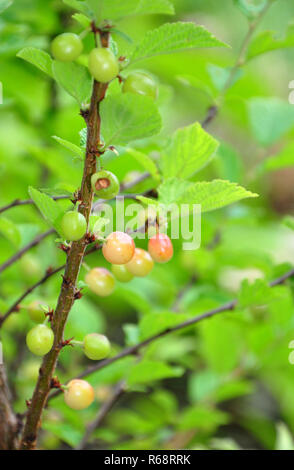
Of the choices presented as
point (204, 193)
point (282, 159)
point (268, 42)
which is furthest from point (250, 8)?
point (204, 193)

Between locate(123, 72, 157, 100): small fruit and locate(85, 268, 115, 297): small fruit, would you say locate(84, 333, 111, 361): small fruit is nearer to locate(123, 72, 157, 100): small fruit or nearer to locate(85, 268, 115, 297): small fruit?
locate(85, 268, 115, 297): small fruit

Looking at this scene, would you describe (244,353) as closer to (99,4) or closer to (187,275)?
(187,275)

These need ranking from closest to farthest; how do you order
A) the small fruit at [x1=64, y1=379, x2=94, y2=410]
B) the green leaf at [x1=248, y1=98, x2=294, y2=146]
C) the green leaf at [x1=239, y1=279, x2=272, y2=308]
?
the small fruit at [x1=64, y1=379, x2=94, y2=410]
the green leaf at [x1=239, y1=279, x2=272, y2=308]
the green leaf at [x1=248, y1=98, x2=294, y2=146]

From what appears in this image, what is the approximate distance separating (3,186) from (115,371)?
1.74ft

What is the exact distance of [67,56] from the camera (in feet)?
1.21

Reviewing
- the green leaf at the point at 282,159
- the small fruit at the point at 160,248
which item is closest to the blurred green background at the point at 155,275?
the green leaf at the point at 282,159

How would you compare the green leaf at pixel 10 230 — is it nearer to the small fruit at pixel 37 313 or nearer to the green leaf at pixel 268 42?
the small fruit at pixel 37 313

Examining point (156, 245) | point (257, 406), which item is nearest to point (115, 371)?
point (156, 245)

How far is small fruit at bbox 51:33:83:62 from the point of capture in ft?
1.20

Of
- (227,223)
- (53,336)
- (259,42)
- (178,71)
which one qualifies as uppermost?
(178,71)

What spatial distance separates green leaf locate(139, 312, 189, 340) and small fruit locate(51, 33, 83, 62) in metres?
0.33

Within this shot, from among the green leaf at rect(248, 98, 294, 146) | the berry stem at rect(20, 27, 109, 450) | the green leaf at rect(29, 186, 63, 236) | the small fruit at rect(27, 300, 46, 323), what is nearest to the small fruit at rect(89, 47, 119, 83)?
the berry stem at rect(20, 27, 109, 450)

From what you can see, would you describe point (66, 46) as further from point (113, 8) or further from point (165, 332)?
point (165, 332)

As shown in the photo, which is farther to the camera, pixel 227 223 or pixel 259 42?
pixel 227 223
